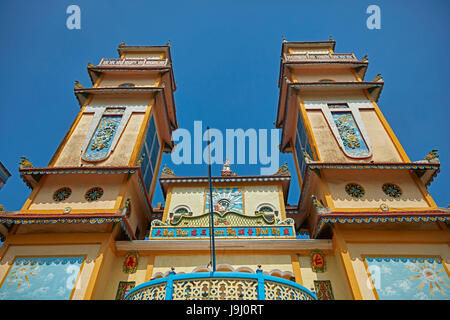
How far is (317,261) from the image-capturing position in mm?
11211

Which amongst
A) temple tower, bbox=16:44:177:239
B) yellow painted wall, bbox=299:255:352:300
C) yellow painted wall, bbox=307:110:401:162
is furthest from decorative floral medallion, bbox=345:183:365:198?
temple tower, bbox=16:44:177:239

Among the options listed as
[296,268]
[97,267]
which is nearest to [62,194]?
[97,267]

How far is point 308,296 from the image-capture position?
8.23 m

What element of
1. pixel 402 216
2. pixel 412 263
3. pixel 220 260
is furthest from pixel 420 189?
pixel 220 260

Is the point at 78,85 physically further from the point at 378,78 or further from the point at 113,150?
the point at 378,78

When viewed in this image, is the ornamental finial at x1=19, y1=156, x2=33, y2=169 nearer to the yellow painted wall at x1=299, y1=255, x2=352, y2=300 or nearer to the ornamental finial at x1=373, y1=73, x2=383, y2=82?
the yellow painted wall at x1=299, y1=255, x2=352, y2=300

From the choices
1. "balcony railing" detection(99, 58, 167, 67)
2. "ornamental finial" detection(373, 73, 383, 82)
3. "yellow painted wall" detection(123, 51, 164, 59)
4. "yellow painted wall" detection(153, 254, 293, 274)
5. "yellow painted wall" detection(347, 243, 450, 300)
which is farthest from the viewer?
"yellow painted wall" detection(123, 51, 164, 59)

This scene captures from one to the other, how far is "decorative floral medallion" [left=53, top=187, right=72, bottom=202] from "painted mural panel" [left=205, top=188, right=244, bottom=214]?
19.6 feet

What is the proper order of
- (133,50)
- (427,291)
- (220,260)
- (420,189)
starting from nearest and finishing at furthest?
(427,291) < (220,260) < (420,189) < (133,50)

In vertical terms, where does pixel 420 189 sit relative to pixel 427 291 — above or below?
above

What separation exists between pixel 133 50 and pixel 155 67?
14.9 feet

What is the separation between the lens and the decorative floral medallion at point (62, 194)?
1286 cm

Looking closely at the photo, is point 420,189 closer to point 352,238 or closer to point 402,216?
point 402,216

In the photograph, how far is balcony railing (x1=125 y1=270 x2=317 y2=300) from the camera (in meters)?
7.30
